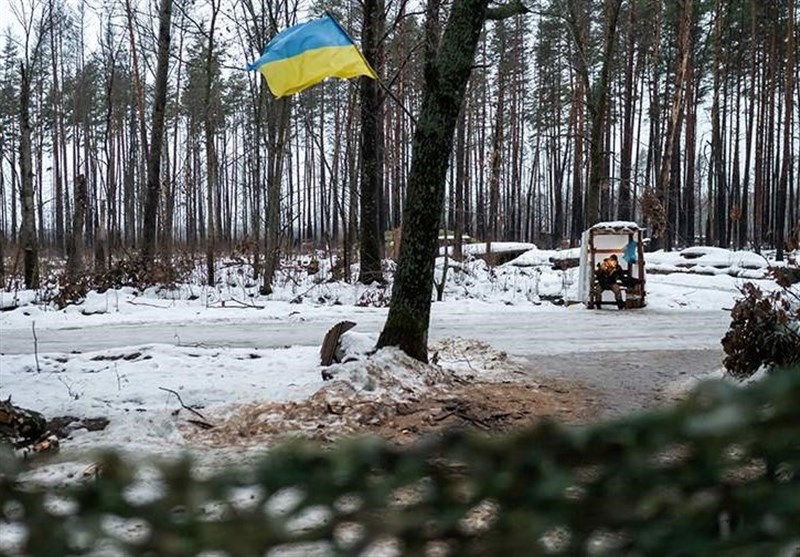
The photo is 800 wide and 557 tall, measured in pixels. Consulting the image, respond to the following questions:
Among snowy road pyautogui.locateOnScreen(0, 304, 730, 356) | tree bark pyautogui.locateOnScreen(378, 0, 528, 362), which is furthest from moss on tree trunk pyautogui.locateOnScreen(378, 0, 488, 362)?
snowy road pyautogui.locateOnScreen(0, 304, 730, 356)

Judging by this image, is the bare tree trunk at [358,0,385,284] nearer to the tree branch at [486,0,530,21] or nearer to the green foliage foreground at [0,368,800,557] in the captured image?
the tree branch at [486,0,530,21]

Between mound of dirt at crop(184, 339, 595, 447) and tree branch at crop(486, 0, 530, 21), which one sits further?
tree branch at crop(486, 0, 530, 21)

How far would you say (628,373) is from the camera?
20.2 feet

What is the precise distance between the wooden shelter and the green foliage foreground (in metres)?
11.4

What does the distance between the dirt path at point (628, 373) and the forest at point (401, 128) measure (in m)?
7.36

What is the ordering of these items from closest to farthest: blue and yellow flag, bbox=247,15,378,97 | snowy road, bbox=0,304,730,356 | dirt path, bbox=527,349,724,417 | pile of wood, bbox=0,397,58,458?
pile of wood, bbox=0,397,58,458 → dirt path, bbox=527,349,724,417 → blue and yellow flag, bbox=247,15,378,97 → snowy road, bbox=0,304,730,356

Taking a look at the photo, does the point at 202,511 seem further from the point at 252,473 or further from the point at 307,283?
the point at 307,283

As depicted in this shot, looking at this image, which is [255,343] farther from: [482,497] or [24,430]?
[482,497]

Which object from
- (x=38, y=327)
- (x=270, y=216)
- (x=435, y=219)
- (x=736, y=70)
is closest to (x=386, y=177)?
(x=736, y=70)

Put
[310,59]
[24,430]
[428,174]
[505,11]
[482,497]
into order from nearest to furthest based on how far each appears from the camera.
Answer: [482,497]
[24,430]
[428,174]
[505,11]
[310,59]

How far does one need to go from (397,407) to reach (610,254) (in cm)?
891

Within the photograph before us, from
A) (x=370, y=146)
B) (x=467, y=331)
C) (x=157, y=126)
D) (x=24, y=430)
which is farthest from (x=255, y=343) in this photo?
(x=157, y=126)

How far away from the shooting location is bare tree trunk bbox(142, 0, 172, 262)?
1330cm

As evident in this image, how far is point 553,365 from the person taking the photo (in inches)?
258
